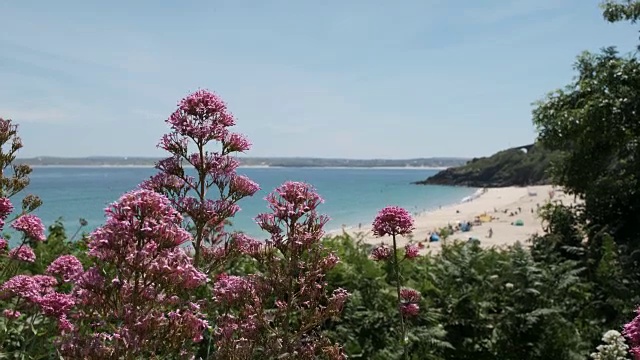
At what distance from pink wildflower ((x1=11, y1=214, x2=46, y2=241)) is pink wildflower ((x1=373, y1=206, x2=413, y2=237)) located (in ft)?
8.03

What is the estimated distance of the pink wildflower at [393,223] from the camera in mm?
4031

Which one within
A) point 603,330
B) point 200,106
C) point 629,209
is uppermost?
point 200,106

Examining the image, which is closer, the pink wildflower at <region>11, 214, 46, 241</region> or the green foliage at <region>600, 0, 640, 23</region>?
the pink wildflower at <region>11, 214, 46, 241</region>

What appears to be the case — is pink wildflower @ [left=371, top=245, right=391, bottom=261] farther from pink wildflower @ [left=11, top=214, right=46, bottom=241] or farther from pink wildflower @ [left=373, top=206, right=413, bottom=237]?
pink wildflower @ [left=11, top=214, right=46, bottom=241]

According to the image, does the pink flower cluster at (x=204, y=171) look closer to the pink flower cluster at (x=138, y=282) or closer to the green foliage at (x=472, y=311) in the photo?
the pink flower cluster at (x=138, y=282)

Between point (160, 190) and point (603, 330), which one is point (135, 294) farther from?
point (603, 330)

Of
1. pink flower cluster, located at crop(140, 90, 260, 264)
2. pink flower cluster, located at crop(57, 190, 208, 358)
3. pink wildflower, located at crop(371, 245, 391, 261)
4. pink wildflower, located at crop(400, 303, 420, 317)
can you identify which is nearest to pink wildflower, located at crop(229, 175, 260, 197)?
pink flower cluster, located at crop(140, 90, 260, 264)

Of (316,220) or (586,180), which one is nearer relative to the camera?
(316,220)

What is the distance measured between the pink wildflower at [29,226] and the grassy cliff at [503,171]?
5207 inches

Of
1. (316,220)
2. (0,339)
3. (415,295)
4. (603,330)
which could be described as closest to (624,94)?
(603,330)

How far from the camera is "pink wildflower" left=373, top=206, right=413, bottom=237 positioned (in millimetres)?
4031

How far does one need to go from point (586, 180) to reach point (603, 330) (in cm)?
1029

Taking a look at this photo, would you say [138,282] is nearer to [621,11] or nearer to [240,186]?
[240,186]

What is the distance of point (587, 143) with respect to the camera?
1641 centimetres
